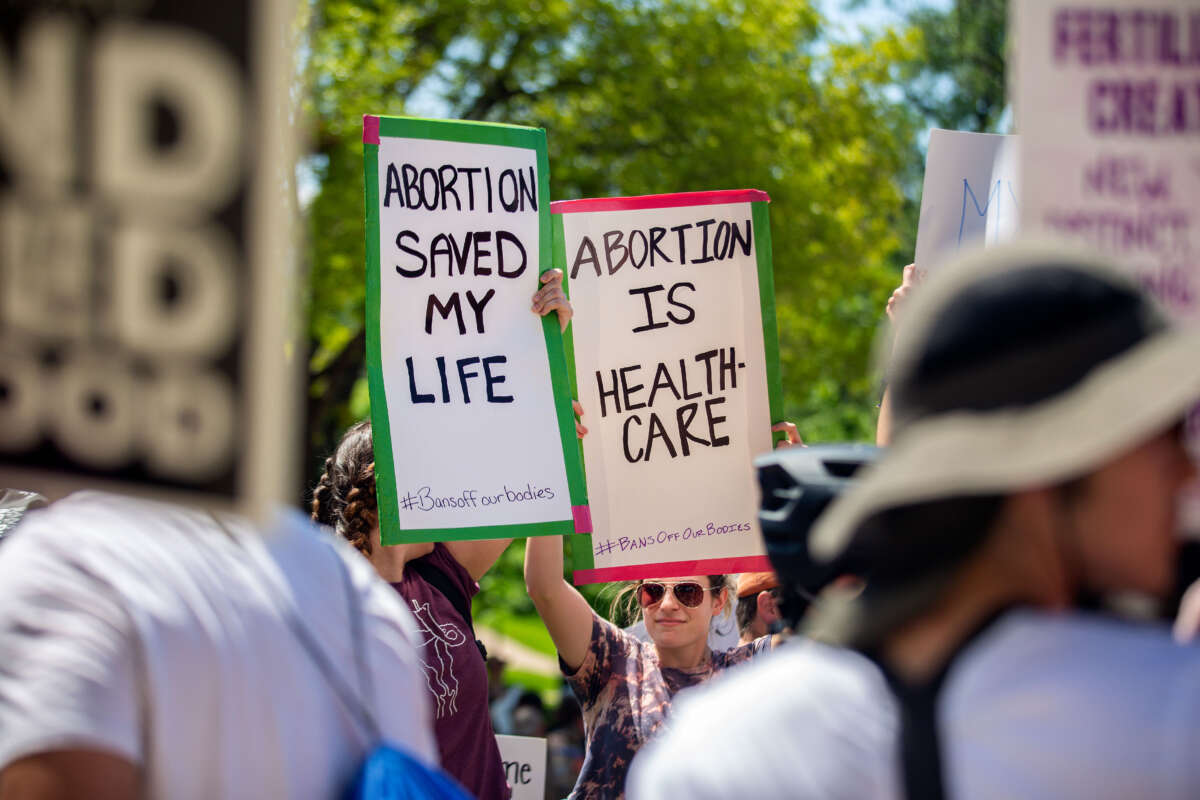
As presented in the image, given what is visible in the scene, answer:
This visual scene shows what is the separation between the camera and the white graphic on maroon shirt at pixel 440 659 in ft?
11.3

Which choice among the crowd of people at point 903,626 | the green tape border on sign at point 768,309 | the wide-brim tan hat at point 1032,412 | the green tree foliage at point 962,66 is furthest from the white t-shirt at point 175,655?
the green tree foliage at point 962,66

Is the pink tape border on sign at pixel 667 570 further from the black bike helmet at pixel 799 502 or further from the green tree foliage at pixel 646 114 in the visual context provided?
the green tree foliage at pixel 646 114

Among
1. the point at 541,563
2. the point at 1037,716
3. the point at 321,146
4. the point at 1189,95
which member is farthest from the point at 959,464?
the point at 321,146

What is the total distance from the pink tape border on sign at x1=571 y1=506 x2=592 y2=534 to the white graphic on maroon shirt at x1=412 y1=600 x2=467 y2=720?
0.55 metres

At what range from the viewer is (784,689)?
1.29 metres

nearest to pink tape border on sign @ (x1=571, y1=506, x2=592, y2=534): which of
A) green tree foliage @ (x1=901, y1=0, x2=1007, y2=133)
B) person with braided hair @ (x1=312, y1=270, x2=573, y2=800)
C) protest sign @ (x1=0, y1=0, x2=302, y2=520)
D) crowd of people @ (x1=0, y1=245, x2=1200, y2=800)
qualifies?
person with braided hair @ (x1=312, y1=270, x2=573, y2=800)

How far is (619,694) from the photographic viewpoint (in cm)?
343

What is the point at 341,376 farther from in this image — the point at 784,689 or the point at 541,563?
the point at 784,689

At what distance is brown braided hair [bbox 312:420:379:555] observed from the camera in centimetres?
386

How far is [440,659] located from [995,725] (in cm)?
247

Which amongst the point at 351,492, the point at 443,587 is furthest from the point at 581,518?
the point at 351,492

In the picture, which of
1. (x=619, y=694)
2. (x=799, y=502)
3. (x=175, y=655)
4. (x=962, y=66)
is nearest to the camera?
(x=175, y=655)

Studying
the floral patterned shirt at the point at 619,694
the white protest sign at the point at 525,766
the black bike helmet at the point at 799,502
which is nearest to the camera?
the black bike helmet at the point at 799,502

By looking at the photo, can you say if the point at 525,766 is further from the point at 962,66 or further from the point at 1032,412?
the point at 962,66
